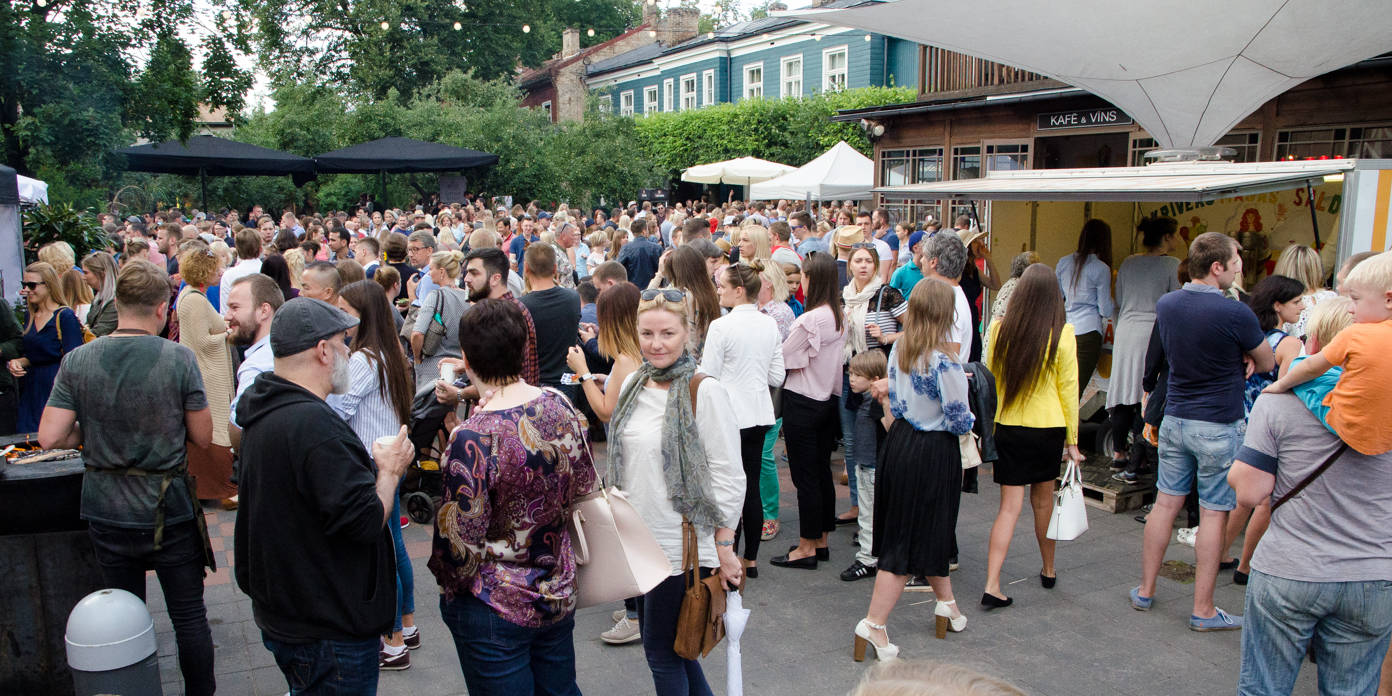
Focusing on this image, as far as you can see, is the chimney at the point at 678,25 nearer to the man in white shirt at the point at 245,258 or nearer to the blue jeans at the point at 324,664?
the man in white shirt at the point at 245,258

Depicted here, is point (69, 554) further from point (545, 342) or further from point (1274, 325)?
point (1274, 325)

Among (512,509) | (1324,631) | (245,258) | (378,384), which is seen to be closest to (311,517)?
(512,509)

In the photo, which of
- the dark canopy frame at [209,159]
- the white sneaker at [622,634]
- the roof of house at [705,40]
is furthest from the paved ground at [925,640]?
the roof of house at [705,40]

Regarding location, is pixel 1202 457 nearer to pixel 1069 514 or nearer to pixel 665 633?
pixel 1069 514

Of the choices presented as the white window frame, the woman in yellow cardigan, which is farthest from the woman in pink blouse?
the white window frame

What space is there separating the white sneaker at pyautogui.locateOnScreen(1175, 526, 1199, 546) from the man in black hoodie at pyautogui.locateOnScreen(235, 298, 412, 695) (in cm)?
511

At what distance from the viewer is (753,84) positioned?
1256 inches

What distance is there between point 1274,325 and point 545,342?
4.30 meters

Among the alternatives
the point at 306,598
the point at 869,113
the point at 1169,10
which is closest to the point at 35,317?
the point at 306,598

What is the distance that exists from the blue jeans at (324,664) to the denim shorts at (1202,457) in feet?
13.4

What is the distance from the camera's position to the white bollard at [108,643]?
3.30m

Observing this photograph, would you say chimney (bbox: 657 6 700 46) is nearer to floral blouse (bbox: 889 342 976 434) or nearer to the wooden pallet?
the wooden pallet

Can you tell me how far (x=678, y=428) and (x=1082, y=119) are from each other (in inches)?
436

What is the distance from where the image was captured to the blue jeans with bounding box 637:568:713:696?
323 centimetres
